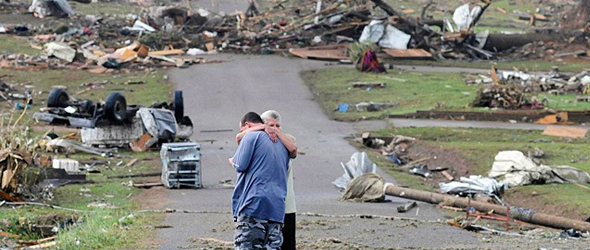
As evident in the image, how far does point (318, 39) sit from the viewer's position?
159ft

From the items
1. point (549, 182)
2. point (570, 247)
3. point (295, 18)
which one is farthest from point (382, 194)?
point (295, 18)

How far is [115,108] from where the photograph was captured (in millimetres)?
24453

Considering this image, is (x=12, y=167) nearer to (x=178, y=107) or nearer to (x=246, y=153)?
(x=246, y=153)

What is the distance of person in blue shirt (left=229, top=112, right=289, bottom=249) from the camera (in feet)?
33.5

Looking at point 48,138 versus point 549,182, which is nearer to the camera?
point 549,182

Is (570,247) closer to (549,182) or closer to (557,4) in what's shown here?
(549,182)

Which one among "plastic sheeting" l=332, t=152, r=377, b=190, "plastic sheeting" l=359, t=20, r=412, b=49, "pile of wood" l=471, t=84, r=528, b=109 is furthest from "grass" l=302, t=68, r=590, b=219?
"plastic sheeting" l=359, t=20, r=412, b=49

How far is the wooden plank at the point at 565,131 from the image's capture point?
28031mm

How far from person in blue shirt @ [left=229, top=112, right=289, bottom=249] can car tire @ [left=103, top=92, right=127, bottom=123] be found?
14364 millimetres

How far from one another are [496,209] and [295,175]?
5.12m

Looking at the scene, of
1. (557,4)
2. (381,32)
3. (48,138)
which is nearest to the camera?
(48,138)

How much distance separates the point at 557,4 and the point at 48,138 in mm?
58250

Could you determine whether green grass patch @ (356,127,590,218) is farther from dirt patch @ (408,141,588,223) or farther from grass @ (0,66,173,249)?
grass @ (0,66,173,249)

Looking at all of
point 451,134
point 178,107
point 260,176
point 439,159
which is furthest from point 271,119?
point 451,134
